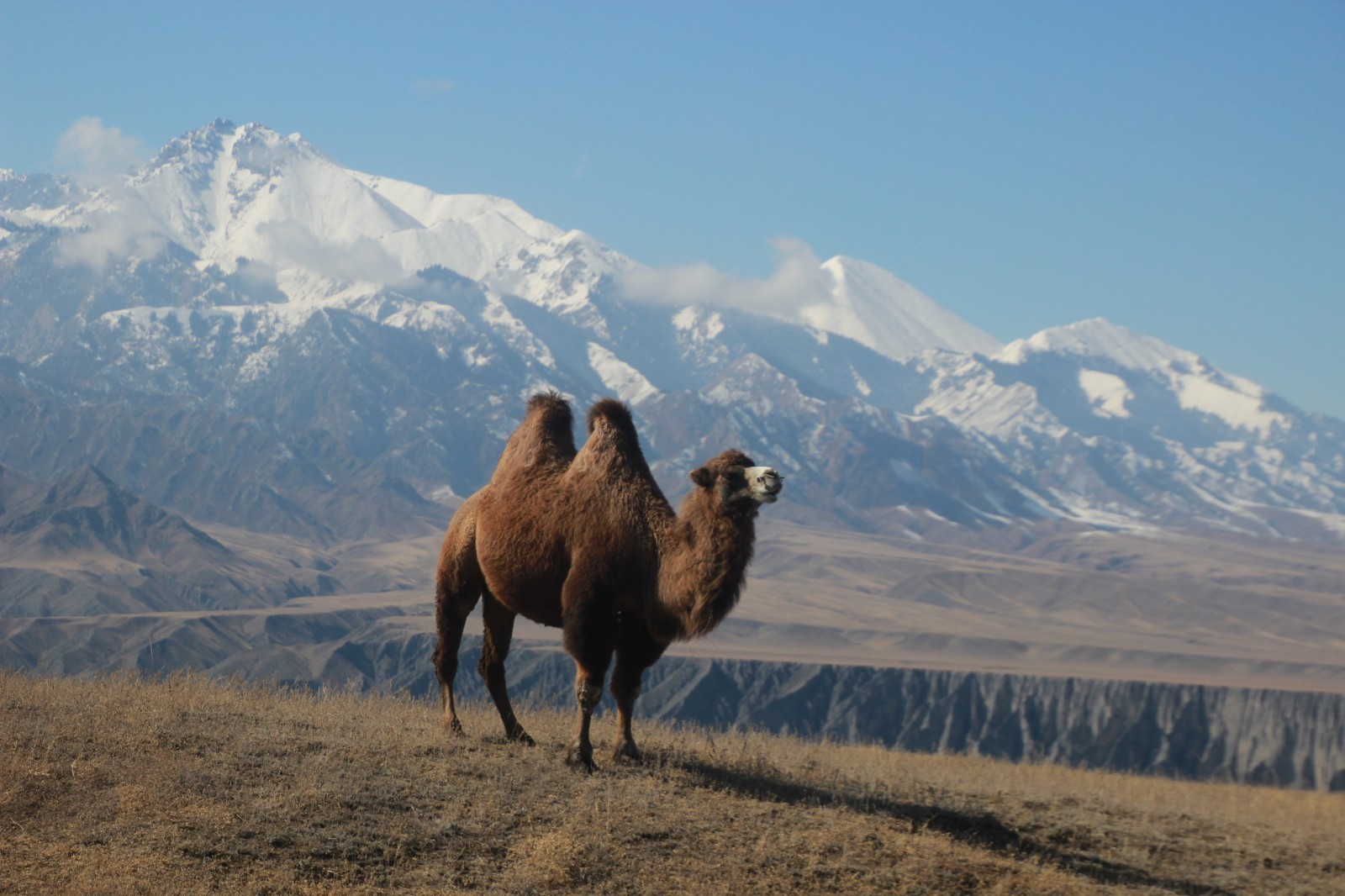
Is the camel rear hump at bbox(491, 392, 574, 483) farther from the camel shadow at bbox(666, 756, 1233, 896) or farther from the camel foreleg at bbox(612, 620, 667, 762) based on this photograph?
the camel shadow at bbox(666, 756, 1233, 896)

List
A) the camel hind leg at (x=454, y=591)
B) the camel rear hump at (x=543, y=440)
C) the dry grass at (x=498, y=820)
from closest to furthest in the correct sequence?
the dry grass at (x=498, y=820) → the camel hind leg at (x=454, y=591) → the camel rear hump at (x=543, y=440)

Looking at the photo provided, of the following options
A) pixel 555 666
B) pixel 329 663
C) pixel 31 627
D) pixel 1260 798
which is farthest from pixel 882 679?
pixel 1260 798

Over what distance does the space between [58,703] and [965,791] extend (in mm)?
10181

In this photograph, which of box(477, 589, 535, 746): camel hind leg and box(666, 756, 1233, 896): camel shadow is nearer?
box(666, 756, 1233, 896): camel shadow

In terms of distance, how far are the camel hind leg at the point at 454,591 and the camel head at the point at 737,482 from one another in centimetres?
336

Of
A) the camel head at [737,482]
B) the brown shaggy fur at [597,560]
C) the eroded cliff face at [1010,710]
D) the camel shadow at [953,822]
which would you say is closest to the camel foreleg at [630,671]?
the brown shaggy fur at [597,560]

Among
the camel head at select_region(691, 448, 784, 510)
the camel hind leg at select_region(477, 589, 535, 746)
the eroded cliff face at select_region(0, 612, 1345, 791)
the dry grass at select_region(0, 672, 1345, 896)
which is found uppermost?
the camel head at select_region(691, 448, 784, 510)

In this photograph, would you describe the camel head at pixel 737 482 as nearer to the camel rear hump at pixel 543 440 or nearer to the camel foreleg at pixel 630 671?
the camel foreleg at pixel 630 671

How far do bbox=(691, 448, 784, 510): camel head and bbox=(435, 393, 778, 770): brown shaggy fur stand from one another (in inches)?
0.8

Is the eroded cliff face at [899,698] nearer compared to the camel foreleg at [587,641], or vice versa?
the camel foreleg at [587,641]

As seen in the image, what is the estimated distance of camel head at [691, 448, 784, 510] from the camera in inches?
568

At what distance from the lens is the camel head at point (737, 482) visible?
47.3 ft

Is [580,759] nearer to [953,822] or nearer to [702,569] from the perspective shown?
[702,569]

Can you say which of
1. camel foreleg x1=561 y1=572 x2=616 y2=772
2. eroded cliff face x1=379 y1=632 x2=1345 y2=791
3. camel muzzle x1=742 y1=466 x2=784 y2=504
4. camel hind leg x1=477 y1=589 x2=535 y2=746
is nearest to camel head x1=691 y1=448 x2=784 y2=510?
camel muzzle x1=742 y1=466 x2=784 y2=504
